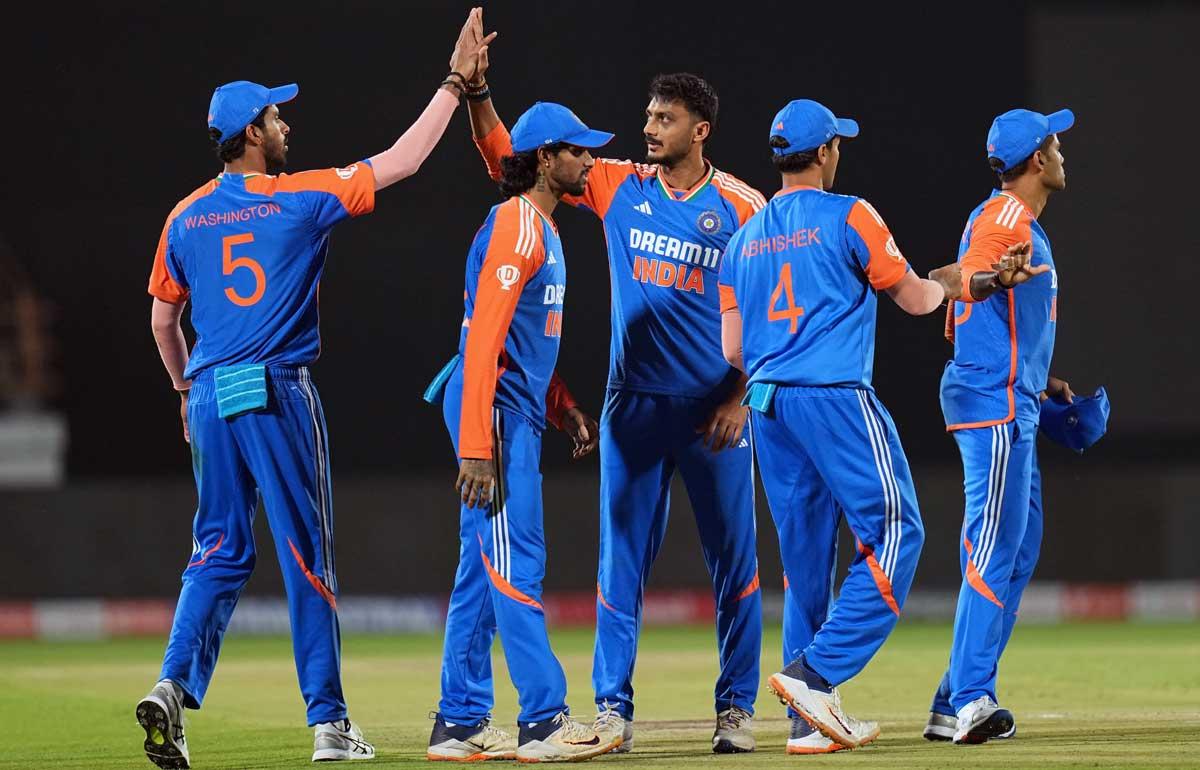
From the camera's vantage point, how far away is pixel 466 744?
642 centimetres

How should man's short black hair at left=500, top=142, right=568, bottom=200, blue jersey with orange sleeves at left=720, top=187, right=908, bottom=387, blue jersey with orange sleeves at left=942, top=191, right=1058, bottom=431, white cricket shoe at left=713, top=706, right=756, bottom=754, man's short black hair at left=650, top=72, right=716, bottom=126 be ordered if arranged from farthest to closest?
man's short black hair at left=650, top=72, right=716, bottom=126 < blue jersey with orange sleeves at left=942, top=191, right=1058, bottom=431 < white cricket shoe at left=713, top=706, right=756, bottom=754 < man's short black hair at left=500, top=142, right=568, bottom=200 < blue jersey with orange sleeves at left=720, top=187, right=908, bottom=387

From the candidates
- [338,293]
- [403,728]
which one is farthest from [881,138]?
[403,728]

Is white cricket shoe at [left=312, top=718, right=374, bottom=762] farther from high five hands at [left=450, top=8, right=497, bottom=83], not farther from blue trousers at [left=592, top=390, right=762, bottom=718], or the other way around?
high five hands at [left=450, top=8, right=497, bottom=83]

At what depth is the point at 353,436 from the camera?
17.1 m

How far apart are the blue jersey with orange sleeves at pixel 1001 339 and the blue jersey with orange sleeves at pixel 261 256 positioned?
2.45 m

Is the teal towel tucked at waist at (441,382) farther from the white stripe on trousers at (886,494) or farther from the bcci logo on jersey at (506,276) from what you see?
the white stripe on trousers at (886,494)

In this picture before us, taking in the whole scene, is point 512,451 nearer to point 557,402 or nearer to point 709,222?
point 557,402

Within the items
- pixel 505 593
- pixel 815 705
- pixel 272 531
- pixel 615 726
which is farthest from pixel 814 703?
pixel 272 531

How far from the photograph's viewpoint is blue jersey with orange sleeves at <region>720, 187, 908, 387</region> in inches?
251

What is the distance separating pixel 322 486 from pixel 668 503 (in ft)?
4.51

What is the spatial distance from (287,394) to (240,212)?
0.73m

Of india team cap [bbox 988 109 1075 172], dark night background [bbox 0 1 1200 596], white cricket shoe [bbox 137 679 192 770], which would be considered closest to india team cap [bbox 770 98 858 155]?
india team cap [bbox 988 109 1075 172]

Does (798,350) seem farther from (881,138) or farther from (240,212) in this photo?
(881,138)

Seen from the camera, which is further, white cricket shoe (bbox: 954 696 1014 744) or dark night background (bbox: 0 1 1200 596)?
dark night background (bbox: 0 1 1200 596)
